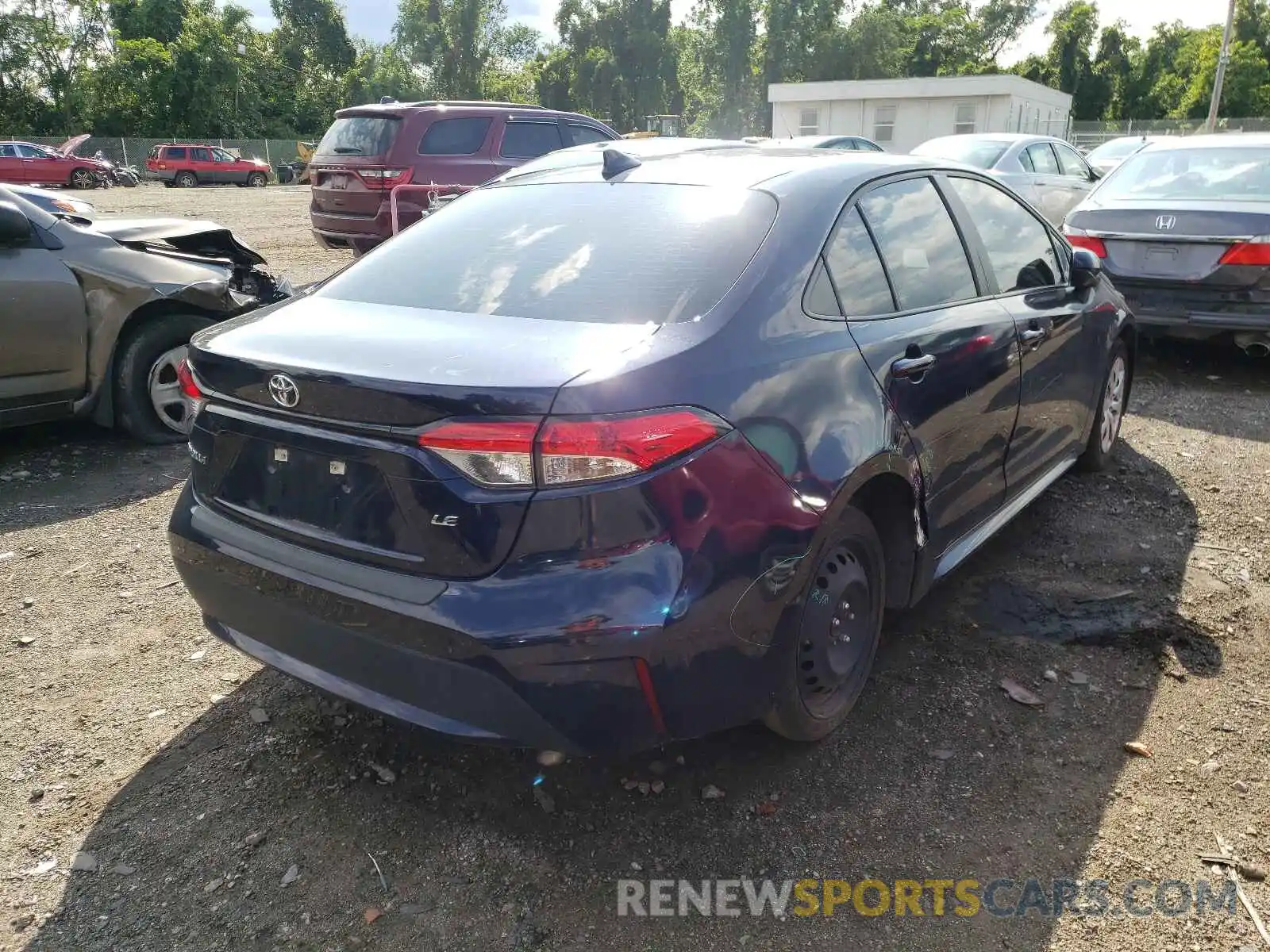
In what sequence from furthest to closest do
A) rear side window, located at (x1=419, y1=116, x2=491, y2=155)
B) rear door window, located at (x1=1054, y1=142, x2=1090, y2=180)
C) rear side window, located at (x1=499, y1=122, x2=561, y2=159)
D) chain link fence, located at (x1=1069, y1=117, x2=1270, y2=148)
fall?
chain link fence, located at (x1=1069, y1=117, x2=1270, y2=148) → rear door window, located at (x1=1054, y1=142, x2=1090, y2=180) → rear side window, located at (x1=499, y1=122, x2=561, y2=159) → rear side window, located at (x1=419, y1=116, x2=491, y2=155)

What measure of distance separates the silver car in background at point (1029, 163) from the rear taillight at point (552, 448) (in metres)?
9.99

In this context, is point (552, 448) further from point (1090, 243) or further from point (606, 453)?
point (1090, 243)

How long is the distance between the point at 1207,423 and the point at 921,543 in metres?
3.93

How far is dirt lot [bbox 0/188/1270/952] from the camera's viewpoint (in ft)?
7.37

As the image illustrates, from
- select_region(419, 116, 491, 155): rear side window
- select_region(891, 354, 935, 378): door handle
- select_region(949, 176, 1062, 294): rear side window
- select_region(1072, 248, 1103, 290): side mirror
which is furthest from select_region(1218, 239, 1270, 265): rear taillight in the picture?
select_region(419, 116, 491, 155): rear side window

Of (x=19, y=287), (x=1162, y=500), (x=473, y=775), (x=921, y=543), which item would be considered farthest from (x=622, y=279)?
(x=19, y=287)

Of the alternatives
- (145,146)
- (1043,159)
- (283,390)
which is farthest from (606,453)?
(145,146)

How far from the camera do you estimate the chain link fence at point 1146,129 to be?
41938 mm

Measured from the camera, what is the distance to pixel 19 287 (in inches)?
195

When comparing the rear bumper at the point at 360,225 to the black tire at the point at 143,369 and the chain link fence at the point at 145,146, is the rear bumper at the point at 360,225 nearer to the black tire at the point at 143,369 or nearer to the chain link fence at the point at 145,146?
the black tire at the point at 143,369

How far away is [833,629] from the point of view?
2699mm

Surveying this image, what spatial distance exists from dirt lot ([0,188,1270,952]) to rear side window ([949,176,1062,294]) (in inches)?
47.7

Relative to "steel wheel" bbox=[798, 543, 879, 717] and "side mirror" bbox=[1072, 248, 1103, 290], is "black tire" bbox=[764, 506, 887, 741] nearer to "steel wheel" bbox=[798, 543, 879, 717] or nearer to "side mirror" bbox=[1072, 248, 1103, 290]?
"steel wheel" bbox=[798, 543, 879, 717]

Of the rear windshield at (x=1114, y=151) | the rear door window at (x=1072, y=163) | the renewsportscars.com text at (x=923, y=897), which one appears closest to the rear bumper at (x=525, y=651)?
the renewsportscars.com text at (x=923, y=897)
